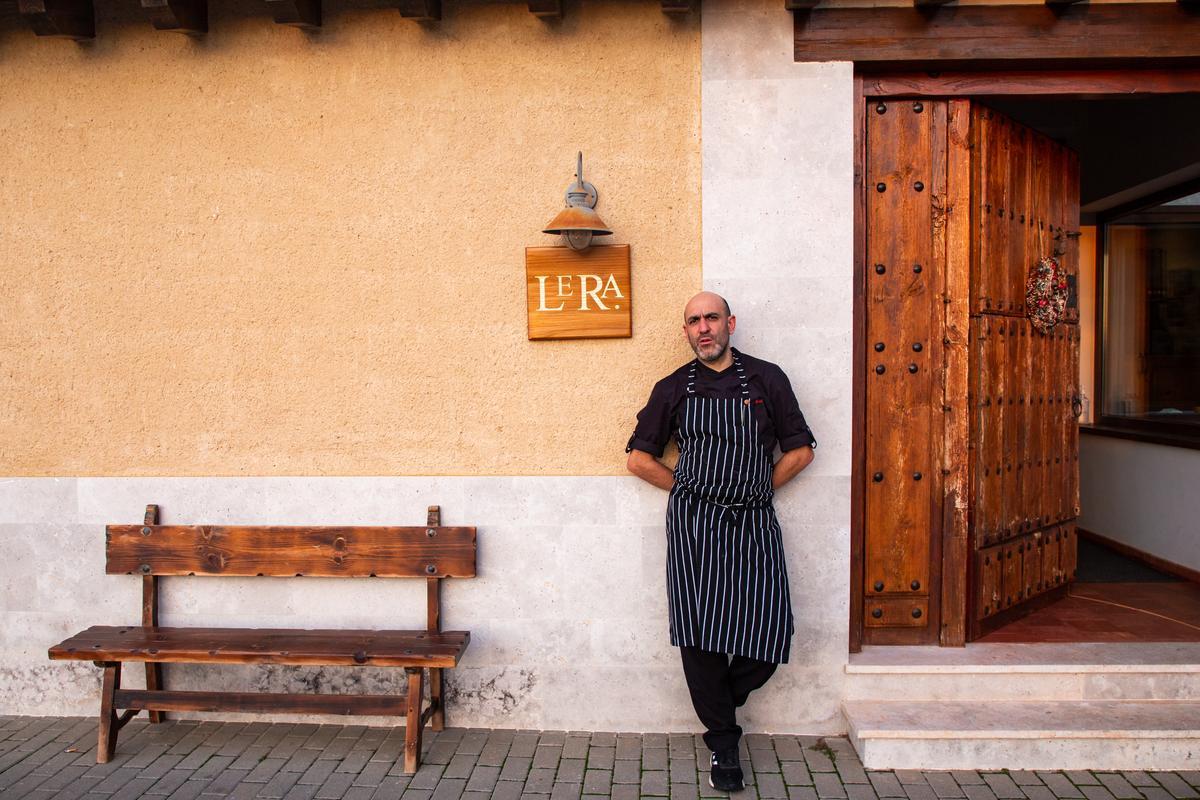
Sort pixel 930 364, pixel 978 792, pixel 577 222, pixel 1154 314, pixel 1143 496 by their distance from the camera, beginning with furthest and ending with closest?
pixel 1154 314, pixel 1143 496, pixel 930 364, pixel 577 222, pixel 978 792

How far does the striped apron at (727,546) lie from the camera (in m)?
3.48

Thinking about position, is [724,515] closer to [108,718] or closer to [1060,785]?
[1060,785]

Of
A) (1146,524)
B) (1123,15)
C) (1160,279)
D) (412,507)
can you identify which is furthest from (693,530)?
(1160,279)

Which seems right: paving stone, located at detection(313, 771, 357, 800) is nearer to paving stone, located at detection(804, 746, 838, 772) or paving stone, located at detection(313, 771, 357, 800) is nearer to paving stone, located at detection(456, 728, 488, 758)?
paving stone, located at detection(456, 728, 488, 758)

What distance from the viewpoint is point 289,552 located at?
13.1ft

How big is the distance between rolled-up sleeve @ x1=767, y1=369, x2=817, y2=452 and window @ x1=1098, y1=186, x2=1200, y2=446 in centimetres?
399

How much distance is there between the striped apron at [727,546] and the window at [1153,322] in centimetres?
421

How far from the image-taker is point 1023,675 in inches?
150

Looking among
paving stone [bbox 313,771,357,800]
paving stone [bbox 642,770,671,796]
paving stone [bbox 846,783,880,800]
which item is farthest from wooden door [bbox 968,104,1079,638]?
paving stone [bbox 313,771,357,800]

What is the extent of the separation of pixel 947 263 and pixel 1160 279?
378 cm

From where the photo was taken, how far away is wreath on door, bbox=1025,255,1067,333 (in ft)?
14.9

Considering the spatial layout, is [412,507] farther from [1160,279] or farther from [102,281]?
[1160,279]

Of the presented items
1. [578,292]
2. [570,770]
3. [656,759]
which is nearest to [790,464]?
[578,292]

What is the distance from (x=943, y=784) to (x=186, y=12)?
503cm
